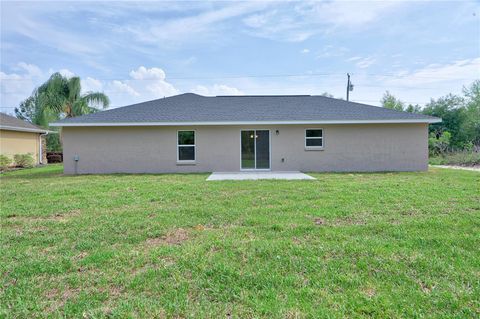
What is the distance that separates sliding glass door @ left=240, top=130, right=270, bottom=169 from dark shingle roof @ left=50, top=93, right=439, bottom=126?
0.86 metres

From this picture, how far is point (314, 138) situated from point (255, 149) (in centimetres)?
290

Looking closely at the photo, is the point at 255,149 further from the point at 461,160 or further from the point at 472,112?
the point at 472,112

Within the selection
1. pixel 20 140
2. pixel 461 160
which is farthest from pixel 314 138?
pixel 20 140

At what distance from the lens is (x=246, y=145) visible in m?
14.2

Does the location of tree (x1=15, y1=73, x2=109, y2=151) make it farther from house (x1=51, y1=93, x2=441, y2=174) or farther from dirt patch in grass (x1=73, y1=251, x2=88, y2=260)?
dirt patch in grass (x1=73, y1=251, x2=88, y2=260)

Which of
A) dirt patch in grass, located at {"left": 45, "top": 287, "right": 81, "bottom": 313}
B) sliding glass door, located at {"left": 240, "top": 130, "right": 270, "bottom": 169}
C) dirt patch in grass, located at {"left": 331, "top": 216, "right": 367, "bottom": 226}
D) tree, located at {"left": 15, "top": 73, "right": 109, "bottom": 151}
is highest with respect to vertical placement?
tree, located at {"left": 15, "top": 73, "right": 109, "bottom": 151}

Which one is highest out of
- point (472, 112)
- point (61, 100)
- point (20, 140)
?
point (61, 100)

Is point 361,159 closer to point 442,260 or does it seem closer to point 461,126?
point 442,260

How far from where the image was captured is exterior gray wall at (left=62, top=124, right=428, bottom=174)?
14.0 meters

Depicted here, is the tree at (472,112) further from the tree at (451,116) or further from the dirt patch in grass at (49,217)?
the dirt patch in grass at (49,217)

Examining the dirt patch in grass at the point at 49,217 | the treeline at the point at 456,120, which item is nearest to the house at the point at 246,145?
the dirt patch in grass at the point at 49,217

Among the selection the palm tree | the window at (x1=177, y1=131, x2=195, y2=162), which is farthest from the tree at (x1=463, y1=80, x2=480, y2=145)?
the palm tree

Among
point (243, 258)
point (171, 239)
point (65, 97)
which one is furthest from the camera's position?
point (65, 97)

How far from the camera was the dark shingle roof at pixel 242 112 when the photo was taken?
13555 mm
